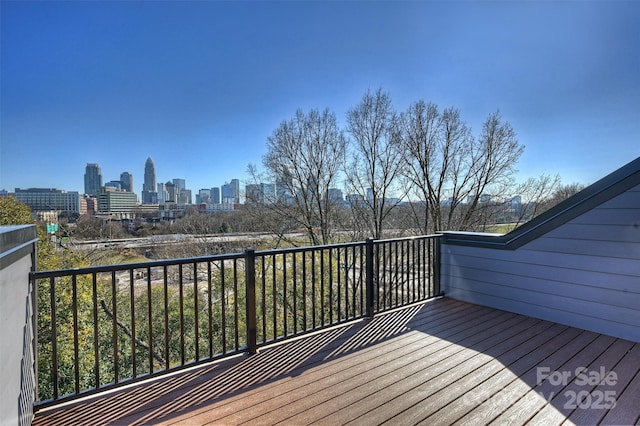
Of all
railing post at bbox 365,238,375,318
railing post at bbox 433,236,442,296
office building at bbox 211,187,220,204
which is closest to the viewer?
railing post at bbox 365,238,375,318

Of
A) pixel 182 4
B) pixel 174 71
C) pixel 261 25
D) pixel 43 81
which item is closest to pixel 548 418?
pixel 182 4

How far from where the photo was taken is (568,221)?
292cm

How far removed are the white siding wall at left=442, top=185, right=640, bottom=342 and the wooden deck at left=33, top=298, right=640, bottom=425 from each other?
0.76 feet

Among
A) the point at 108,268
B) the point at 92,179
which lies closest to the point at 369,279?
the point at 108,268

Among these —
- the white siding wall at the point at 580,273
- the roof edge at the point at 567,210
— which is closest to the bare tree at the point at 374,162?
the roof edge at the point at 567,210

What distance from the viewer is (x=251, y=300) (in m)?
2.45

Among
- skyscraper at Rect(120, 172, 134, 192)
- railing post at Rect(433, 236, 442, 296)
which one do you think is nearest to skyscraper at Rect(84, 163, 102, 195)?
skyscraper at Rect(120, 172, 134, 192)

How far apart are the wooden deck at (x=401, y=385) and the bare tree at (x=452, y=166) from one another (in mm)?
9682

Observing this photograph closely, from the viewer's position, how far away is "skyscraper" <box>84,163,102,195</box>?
10702mm

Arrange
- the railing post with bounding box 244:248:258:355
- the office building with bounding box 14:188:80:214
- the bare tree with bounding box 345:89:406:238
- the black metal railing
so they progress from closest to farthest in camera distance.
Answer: the black metal railing
the railing post with bounding box 244:248:258:355
the office building with bounding box 14:188:80:214
the bare tree with bounding box 345:89:406:238

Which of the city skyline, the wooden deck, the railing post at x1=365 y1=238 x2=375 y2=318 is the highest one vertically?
the city skyline

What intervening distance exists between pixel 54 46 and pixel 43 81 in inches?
140

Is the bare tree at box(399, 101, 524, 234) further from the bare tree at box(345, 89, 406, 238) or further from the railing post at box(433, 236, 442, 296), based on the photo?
the railing post at box(433, 236, 442, 296)

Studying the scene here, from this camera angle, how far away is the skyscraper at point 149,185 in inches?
505
